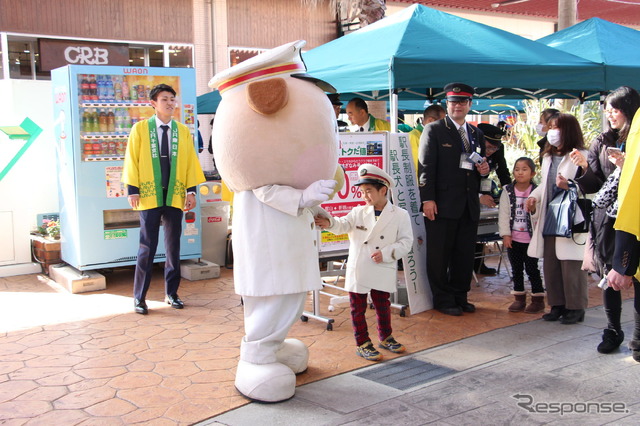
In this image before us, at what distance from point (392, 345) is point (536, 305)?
202cm

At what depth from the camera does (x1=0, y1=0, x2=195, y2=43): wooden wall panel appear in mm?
11883

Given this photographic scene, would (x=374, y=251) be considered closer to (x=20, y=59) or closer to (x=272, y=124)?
(x=272, y=124)

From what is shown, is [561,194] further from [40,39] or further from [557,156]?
[40,39]

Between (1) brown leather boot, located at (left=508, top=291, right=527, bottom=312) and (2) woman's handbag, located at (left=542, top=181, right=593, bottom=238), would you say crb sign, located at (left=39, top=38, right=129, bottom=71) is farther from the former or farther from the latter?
(2) woman's handbag, located at (left=542, top=181, right=593, bottom=238)

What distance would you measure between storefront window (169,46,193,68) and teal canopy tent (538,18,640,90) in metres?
7.39

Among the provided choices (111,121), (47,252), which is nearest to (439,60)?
(111,121)

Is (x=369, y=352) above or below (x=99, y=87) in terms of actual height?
below

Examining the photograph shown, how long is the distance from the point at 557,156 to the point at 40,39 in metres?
10.1

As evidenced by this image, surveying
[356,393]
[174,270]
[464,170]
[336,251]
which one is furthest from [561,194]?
[174,270]

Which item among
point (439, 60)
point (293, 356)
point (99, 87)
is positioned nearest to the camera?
point (293, 356)

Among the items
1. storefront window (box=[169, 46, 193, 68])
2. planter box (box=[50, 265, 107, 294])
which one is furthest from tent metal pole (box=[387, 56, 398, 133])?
storefront window (box=[169, 46, 193, 68])

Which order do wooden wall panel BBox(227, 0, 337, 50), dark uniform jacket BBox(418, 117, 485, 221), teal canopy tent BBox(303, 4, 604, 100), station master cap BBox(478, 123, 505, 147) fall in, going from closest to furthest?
dark uniform jacket BBox(418, 117, 485, 221), teal canopy tent BBox(303, 4, 604, 100), station master cap BBox(478, 123, 505, 147), wooden wall panel BBox(227, 0, 337, 50)

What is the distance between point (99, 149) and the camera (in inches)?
302

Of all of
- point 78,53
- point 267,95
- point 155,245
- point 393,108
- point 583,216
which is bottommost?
point 155,245
